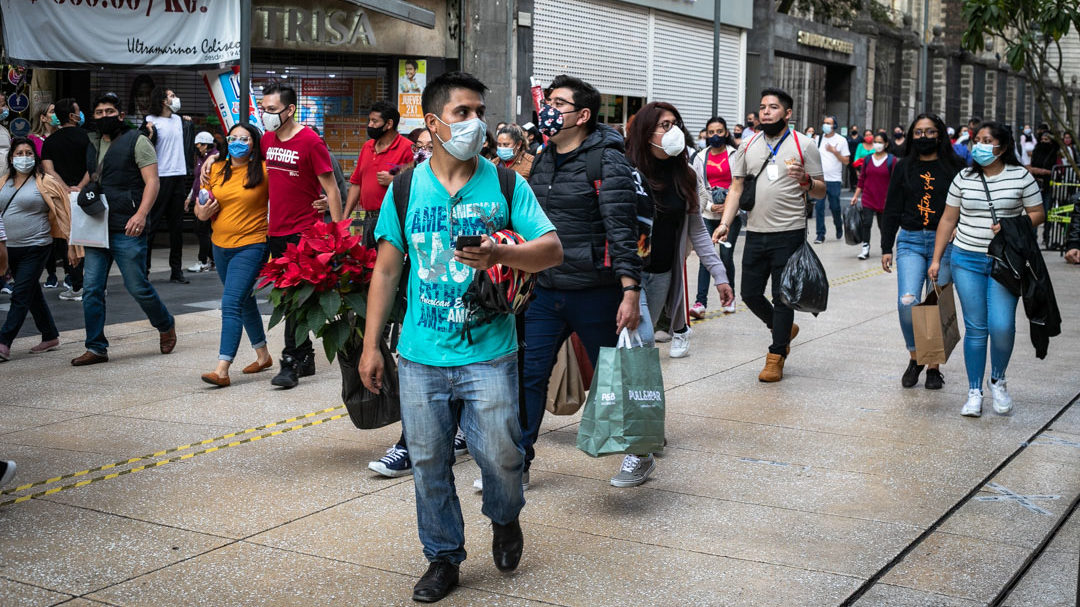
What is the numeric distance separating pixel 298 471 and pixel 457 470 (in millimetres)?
741

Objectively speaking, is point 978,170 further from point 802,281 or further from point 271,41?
point 271,41

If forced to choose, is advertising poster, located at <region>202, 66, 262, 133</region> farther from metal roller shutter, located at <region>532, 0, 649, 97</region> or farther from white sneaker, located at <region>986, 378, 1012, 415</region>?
white sneaker, located at <region>986, 378, 1012, 415</region>

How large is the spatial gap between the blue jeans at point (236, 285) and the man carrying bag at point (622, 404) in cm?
352

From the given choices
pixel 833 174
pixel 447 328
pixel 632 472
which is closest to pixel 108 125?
pixel 632 472

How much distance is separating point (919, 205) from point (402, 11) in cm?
1062

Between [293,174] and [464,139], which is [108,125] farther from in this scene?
[464,139]

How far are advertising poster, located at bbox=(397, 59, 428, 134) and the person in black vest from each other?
1034 centimetres

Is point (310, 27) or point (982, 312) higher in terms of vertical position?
point (310, 27)

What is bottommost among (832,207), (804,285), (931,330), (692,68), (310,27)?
(931,330)

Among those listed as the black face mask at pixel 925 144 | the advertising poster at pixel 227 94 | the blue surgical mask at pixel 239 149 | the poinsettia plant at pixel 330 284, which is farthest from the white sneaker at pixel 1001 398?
the advertising poster at pixel 227 94

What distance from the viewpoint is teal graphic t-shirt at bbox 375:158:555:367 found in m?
4.23

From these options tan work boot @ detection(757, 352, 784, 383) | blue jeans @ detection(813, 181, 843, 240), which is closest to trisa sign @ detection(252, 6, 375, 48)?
blue jeans @ detection(813, 181, 843, 240)

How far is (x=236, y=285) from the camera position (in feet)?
27.1

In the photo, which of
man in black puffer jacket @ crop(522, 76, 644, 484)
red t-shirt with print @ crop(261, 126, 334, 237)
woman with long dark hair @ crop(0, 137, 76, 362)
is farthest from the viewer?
woman with long dark hair @ crop(0, 137, 76, 362)
